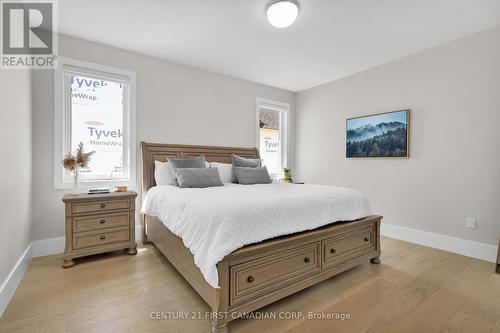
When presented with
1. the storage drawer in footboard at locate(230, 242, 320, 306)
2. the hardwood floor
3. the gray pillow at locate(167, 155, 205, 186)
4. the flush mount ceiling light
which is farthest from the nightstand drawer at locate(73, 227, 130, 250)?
the flush mount ceiling light

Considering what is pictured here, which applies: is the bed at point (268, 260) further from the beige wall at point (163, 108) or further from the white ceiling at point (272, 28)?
the white ceiling at point (272, 28)

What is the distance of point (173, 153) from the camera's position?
3.58 metres

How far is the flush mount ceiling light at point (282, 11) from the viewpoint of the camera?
223 centimetres

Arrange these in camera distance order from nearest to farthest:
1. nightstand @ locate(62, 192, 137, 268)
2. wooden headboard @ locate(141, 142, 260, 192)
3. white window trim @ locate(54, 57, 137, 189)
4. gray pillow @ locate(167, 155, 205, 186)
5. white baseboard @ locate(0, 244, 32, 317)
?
white baseboard @ locate(0, 244, 32, 317), nightstand @ locate(62, 192, 137, 268), white window trim @ locate(54, 57, 137, 189), gray pillow @ locate(167, 155, 205, 186), wooden headboard @ locate(141, 142, 260, 192)

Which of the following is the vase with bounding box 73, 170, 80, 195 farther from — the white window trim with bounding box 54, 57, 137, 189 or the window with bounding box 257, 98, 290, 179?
the window with bounding box 257, 98, 290, 179

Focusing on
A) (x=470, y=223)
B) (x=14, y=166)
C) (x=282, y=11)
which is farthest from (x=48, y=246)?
(x=470, y=223)

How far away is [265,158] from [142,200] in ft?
8.23

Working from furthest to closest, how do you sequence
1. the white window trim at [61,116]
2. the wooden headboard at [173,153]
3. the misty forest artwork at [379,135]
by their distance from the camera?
the misty forest artwork at [379,135]
the wooden headboard at [173,153]
the white window trim at [61,116]

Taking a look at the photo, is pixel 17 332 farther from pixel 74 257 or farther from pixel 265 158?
pixel 265 158

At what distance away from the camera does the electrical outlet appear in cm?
285

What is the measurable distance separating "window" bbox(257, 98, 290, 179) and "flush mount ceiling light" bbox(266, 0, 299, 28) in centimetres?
234

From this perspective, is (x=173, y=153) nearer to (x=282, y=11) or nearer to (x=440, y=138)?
(x=282, y=11)

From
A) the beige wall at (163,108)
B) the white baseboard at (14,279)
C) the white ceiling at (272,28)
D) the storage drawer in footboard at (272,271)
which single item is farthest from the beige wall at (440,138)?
the white baseboard at (14,279)

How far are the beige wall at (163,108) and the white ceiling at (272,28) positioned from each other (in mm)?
197
